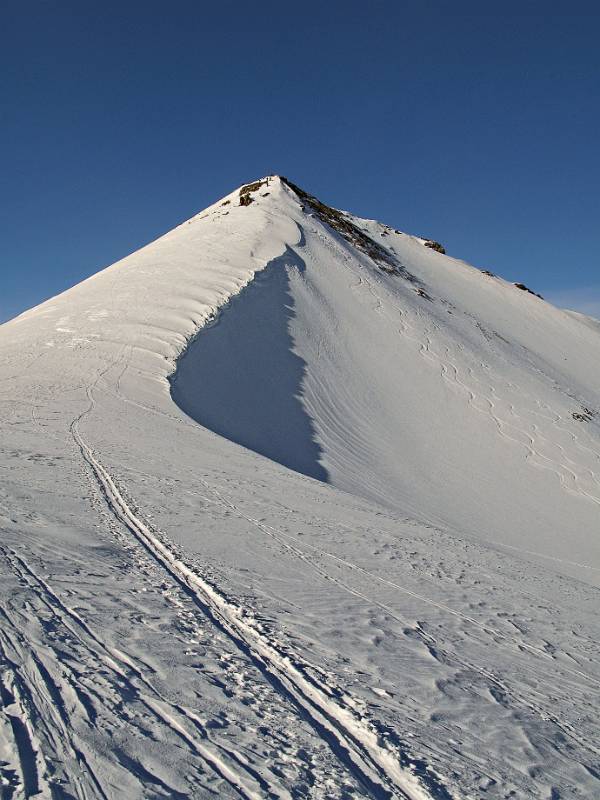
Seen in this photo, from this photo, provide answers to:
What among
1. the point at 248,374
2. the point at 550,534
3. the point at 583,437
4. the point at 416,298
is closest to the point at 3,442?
the point at 248,374

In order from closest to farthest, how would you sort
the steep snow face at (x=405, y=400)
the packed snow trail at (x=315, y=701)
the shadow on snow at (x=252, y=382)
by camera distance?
the packed snow trail at (x=315, y=701) < the steep snow face at (x=405, y=400) < the shadow on snow at (x=252, y=382)

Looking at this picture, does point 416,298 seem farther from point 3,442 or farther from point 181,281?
point 3,442

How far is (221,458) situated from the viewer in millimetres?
11133

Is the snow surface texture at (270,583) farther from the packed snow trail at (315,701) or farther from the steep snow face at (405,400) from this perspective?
the steep snow face at (405,400)

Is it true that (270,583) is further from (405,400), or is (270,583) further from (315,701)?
(405,400)

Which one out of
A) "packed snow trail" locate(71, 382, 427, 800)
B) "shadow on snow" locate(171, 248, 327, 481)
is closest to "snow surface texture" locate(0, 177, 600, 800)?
"packed snow trail" locate(71, 382, 427, 800)

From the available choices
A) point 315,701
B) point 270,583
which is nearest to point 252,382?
point 270,583

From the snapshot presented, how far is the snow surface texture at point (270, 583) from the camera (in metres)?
3.03

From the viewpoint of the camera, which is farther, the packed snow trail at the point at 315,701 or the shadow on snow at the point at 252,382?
the shadow on snow at the point at 252,382

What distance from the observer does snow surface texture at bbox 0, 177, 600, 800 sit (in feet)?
9.93

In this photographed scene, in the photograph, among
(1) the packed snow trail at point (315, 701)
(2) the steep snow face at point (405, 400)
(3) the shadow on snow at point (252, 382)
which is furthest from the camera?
(3) the shadow on snow at point (252, 382)

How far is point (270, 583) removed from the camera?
5531 millimetres

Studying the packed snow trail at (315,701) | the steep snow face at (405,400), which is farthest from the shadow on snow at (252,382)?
the packed snow trail at (315,701)

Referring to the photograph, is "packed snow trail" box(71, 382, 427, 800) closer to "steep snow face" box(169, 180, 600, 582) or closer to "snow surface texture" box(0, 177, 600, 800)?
"snow surface texture" box(0, 177, 600, 800)
